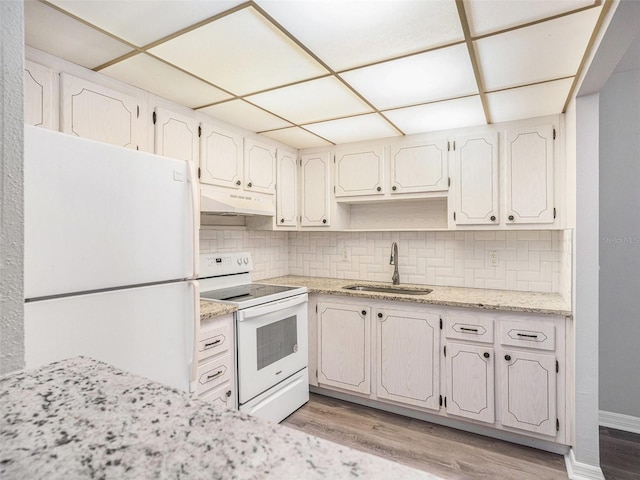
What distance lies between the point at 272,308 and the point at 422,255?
1459 millimetres

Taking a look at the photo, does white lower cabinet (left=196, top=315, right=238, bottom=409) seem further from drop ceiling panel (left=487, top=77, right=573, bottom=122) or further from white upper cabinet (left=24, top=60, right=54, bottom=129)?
drop ceiling panel (left=487, top=77, right=573, bottom=122)

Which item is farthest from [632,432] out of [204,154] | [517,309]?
[204,154]

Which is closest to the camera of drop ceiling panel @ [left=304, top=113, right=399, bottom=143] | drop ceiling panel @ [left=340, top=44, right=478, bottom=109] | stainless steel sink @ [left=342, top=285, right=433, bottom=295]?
drop ceiling panel @ [left=340, top=44, right=478, bottom=109]

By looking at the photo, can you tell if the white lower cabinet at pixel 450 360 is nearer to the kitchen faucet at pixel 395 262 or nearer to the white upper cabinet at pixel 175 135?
the kitchen faucet at pixel 395 262

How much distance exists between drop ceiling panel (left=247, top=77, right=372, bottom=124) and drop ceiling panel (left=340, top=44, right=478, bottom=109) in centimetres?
10

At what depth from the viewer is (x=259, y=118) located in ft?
8.50

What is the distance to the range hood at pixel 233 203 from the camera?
2.32 metres

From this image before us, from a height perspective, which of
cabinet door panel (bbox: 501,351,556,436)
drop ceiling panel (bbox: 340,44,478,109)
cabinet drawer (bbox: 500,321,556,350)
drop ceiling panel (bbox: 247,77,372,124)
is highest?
drop ceiling panel (bbox: 247,77,372,124)

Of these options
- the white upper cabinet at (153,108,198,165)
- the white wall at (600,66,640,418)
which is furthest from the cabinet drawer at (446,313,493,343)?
the white upper cabinet at (153,108,198,165)

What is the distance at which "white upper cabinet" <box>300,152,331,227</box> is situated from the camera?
3.31m

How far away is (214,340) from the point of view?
2062 millimetres

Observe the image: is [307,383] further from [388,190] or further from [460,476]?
[388,190]

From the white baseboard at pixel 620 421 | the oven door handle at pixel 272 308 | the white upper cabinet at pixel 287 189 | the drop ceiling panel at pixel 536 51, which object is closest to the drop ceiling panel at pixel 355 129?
the white upper cabinet at pixel 287 189

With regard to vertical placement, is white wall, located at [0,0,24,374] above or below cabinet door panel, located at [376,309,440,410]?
above
